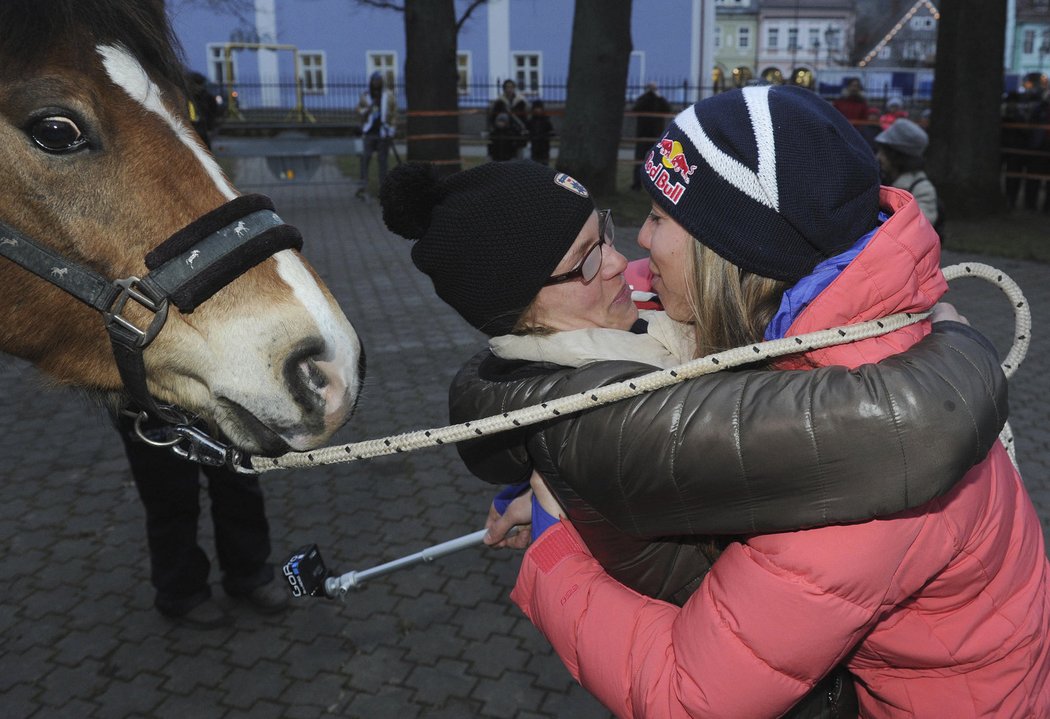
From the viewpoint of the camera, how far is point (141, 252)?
1.88m

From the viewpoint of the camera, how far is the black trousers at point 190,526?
3.47 meters

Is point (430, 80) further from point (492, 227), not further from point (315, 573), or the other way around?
point (492, 227)

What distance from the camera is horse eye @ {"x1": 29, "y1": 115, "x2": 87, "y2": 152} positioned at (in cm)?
181

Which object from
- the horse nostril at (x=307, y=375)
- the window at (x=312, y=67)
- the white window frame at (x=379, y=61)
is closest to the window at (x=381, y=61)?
the white window frame at (x=379, y=61)

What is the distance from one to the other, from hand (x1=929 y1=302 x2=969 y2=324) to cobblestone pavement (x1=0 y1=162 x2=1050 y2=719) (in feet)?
5.36

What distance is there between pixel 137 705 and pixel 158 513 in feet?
2.30

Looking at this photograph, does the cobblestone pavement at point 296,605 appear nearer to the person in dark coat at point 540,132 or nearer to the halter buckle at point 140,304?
the halter buckle at point 140,304

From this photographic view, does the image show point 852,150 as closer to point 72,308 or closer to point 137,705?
point 72,308

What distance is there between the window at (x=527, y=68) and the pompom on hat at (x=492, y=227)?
118 feet

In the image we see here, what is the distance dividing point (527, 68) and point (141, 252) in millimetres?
36611

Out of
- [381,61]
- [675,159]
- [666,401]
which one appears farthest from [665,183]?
[381,61]

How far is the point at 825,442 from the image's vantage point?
1.20 meters

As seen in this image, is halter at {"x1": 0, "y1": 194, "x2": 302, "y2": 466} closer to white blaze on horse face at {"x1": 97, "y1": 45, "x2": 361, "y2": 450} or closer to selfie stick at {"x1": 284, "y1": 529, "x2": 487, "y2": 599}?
white blaze on horse face at {"x1": 97, "y1": 45, "x2": 361, "y2": 450}

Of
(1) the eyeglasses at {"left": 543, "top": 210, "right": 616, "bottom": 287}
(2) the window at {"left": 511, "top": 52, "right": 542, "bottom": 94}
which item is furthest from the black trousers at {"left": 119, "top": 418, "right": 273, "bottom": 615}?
(2) the window at {"left": 511, "top": 52, "right": 542, "bottom": 94}
